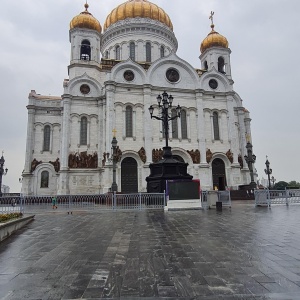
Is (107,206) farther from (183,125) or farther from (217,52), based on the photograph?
(217,52)

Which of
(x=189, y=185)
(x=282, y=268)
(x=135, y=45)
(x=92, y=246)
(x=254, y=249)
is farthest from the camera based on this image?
(x=135, y=45)

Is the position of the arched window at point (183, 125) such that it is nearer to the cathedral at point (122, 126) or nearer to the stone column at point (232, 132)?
the cathedral at point (122, 126)

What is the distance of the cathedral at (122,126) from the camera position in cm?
2841

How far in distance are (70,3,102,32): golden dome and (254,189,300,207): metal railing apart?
93.2ft

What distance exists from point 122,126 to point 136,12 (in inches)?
737

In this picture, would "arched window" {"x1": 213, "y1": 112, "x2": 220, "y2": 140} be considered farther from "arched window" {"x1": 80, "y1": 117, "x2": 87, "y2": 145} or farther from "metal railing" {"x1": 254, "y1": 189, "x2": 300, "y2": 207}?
"arched window" {"x1": 80, "y1": 117, "x2": 87, "y2": 145}

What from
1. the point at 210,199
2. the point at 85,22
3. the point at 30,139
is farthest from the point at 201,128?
the point at 30,139

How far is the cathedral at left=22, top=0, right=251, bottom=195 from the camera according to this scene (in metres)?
28.4

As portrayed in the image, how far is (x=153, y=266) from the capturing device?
13.4ft

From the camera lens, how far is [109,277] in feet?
11.9

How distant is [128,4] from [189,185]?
32.8 metres

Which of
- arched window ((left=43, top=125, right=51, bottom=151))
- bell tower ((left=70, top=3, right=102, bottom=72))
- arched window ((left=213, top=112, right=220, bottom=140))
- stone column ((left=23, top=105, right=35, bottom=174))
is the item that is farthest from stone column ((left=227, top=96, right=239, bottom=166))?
stone column ((left=23, top=105, right=35, bottom=174))

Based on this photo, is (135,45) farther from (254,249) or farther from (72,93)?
(254,249)

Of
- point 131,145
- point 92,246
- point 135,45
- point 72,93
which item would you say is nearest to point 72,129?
point 72,93
